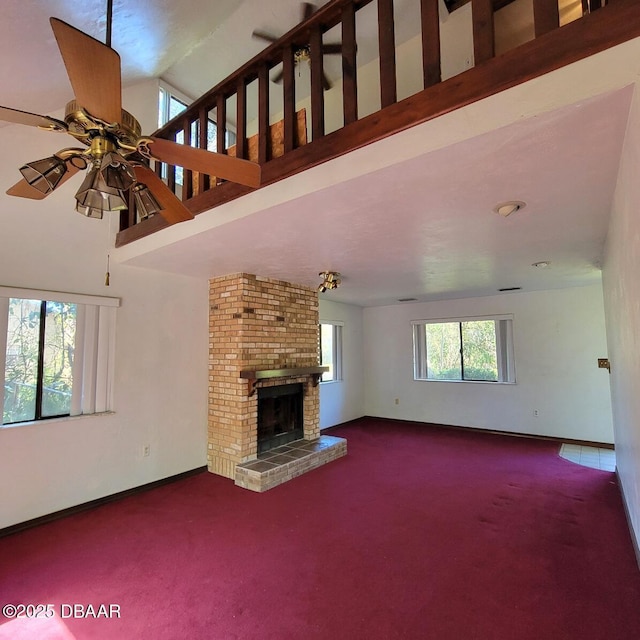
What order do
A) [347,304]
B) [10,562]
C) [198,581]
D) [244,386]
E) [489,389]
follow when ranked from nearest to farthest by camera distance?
[198,581] < [10,562] < [244,386] < [489,389] < [347,304]

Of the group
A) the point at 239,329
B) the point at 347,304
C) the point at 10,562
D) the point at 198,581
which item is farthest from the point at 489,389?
the point at 10,562

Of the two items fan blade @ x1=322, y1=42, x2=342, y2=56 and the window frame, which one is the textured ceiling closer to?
fan blade @ x1=322, y1=42, x2=342, y2=56

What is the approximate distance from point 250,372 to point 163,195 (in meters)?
2.33

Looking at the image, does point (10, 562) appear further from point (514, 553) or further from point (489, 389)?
point (489, 389)

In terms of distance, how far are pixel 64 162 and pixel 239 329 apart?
2.61 metres

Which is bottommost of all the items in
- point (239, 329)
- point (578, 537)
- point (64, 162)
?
point (578, 537)

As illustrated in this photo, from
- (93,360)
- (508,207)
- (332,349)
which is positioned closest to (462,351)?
(332,349)

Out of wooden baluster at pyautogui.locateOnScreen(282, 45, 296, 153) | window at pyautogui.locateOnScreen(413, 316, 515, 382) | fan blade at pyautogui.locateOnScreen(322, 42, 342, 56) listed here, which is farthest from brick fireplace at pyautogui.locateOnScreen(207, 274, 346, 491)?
window at pyautogui.locateOnScreen(413, 316, 515, 382)

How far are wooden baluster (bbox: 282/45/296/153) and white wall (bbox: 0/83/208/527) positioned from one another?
2114 millimetres

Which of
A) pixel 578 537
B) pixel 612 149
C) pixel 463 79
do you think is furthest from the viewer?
pixel 578 537

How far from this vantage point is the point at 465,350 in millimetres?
6371

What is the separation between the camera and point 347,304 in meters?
6.92

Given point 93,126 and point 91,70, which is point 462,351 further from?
point 91,70

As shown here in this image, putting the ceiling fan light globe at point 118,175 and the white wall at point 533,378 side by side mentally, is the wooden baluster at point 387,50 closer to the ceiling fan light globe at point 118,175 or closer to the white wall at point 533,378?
the ceiling fan light globe at point 118,175
